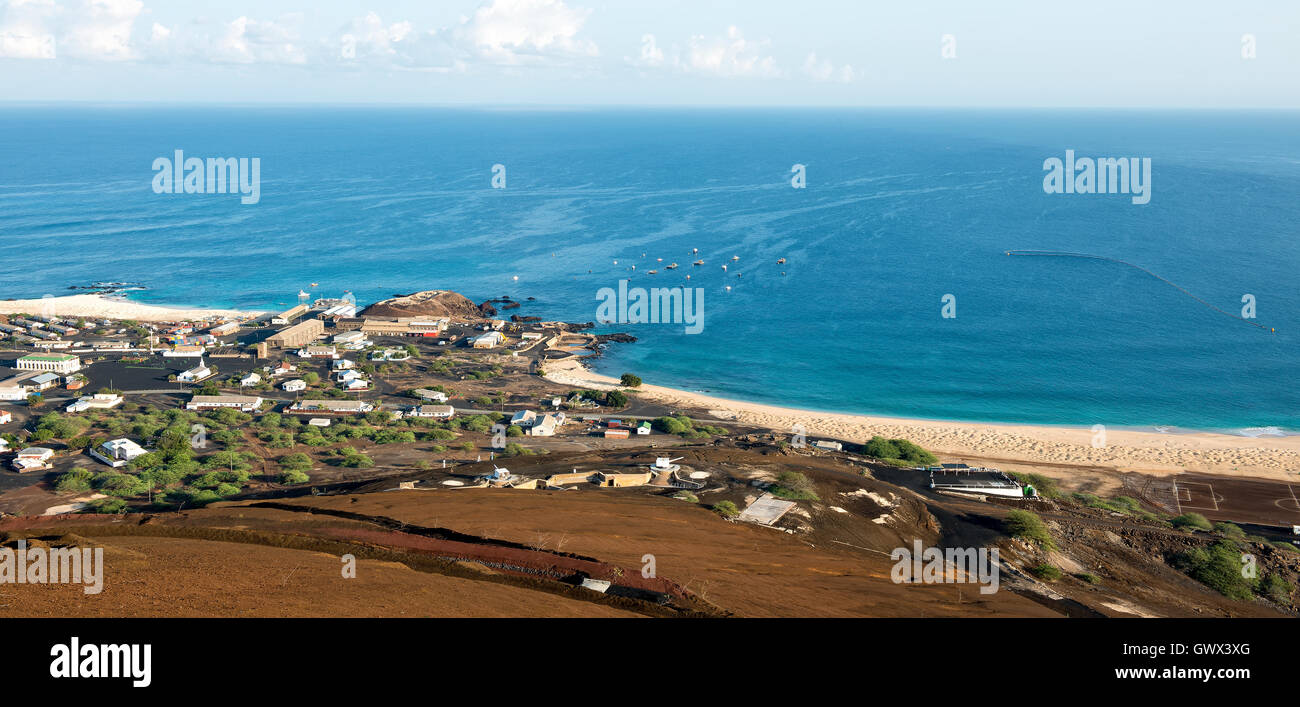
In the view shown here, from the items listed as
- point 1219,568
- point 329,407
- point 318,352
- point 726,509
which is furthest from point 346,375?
point 1219,568

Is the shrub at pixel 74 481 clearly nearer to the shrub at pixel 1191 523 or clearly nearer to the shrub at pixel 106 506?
the shrub at pixel 106 506

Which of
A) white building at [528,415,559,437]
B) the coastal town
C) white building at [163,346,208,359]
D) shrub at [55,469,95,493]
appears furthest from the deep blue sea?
shrub at [55,469,95,493]

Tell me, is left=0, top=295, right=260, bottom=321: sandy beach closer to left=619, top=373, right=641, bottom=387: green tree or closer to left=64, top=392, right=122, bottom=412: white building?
left=64, top=392, right=122, bottom=412: white building

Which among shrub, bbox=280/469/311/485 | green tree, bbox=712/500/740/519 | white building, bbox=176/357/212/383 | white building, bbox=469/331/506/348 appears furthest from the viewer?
white building, bbox=469/331/506/348

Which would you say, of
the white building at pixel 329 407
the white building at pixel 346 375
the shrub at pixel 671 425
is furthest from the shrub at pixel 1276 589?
the white building at pixel 346 375
